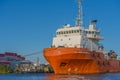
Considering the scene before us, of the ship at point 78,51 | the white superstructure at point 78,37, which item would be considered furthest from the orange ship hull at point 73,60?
the white superstructure at point 78,37

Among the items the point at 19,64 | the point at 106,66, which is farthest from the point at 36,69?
the point at 106,66

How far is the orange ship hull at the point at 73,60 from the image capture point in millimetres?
59719

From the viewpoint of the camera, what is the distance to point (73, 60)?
6019cm

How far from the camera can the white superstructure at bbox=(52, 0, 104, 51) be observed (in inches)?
2537

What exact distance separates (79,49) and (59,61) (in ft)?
13.0

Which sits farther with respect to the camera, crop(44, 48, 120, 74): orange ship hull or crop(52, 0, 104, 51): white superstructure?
crop(52, 0, 104, 51): white superstructure

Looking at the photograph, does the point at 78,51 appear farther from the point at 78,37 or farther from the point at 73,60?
the point at 78,37

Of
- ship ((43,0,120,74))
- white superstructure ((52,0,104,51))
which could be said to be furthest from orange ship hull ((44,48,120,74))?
white superstructure ((52,0,104,51))

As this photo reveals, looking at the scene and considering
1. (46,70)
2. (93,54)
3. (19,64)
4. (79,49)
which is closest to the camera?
(79,49)

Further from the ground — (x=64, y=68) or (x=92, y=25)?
(x=92, y=25)

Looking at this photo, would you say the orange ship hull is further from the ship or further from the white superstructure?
the white superstructure

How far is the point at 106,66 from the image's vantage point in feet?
233

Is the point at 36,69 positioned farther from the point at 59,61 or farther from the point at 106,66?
the point at 59,61

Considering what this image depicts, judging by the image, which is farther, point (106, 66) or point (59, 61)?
point (106, 66)
